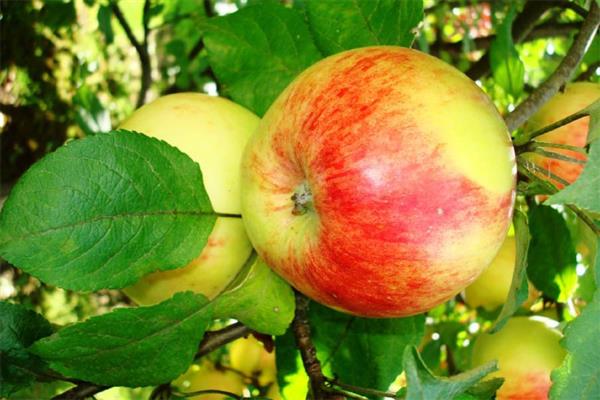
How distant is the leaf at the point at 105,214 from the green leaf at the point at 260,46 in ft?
0.85

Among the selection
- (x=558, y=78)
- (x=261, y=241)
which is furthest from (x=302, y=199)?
(x=558, y=78)

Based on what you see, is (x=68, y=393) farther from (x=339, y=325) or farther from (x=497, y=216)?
(x=497, y=216)

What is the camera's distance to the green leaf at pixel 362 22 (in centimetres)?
96

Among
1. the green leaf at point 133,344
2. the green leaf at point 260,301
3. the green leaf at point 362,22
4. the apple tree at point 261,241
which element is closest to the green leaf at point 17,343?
the apple tree at point 261,241

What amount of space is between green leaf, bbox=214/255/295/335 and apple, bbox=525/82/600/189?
0.44 meters

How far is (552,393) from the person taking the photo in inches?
29.7

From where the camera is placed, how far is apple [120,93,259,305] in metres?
0.94

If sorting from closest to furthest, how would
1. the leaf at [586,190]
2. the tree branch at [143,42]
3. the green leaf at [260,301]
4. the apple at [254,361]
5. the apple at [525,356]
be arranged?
the leaf at [586,190]
the green leaf at [260,301]
the apple at [525,356]
the tree branch at [143,42]
the apple at [254,361]

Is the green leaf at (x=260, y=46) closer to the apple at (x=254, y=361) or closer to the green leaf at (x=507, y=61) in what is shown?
the green leaf at (x=507, y=61)

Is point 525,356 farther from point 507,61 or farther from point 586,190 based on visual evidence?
point 586,190

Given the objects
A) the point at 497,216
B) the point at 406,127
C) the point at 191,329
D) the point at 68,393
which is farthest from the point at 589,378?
the point at 68,393

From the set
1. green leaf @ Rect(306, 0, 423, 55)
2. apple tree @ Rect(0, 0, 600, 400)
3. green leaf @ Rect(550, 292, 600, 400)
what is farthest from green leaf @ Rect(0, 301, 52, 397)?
green leaf @ Rect(550, 292, 600, 400)

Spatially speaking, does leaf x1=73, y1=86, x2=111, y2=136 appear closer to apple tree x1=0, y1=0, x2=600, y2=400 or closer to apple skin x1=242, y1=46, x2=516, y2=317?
apple tree x1=0, y1=0, x2=600, y2=400

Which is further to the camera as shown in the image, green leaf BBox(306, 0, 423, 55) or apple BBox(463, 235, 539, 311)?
apple BBox(463, 235, 539, 311)
